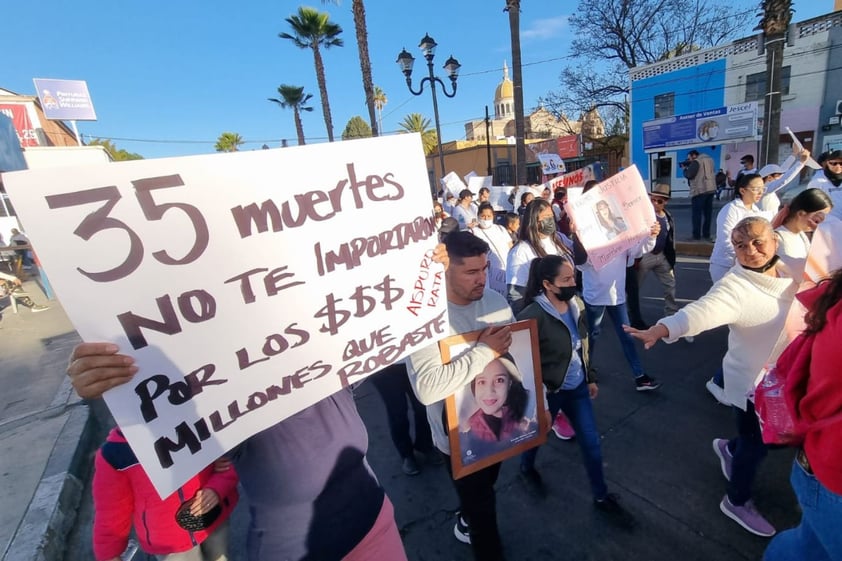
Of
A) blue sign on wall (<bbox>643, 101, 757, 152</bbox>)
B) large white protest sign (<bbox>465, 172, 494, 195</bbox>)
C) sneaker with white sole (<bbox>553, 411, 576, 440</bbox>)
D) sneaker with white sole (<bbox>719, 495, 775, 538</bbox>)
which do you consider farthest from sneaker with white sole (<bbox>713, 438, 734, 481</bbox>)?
blue sign on wall (<bbox>643, 101, 757, 152</bbox>)

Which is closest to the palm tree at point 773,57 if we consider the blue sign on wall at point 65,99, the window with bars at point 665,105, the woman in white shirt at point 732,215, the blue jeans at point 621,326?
the woman in white shirt at point 732,215

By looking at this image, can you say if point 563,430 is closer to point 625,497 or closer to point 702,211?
point 625,497

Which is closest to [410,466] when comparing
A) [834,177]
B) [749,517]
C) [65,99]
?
[749,517]

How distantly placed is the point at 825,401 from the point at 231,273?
1897 mm

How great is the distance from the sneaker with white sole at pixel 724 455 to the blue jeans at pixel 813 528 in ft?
3.69

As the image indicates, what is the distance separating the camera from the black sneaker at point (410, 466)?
3044mm

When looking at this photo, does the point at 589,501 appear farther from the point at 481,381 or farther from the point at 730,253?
the point at 730,253

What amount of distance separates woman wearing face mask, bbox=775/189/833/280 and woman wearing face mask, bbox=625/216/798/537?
850 millimetres

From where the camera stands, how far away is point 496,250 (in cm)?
470

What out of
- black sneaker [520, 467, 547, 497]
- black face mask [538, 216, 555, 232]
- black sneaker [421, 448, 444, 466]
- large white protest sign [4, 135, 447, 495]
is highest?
large white protest sign [4, 135, 447, 495]

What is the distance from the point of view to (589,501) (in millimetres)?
Answer: 2592

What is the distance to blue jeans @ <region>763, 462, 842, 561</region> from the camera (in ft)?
4.33

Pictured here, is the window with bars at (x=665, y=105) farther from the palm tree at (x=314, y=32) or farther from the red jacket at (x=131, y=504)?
the red jacket at (x=131, y=504)

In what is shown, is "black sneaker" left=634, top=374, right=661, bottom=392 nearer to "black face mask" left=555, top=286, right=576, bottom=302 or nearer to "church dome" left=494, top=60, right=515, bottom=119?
"black face mask" left=555, top=286, right=576, bottom=302
